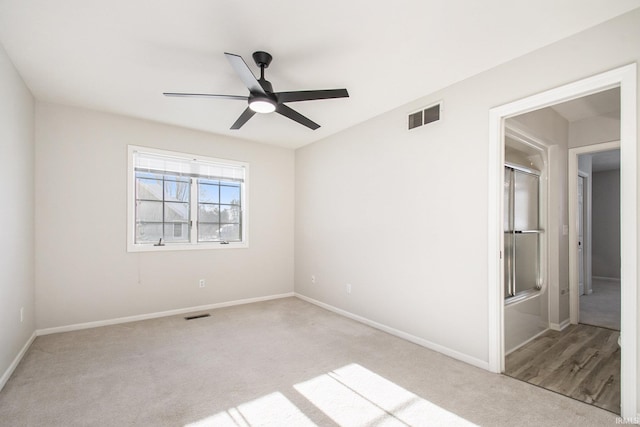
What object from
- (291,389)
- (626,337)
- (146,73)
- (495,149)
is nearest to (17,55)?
(146,73)

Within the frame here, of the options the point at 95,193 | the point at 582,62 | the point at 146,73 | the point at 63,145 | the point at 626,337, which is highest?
the point at 146,73

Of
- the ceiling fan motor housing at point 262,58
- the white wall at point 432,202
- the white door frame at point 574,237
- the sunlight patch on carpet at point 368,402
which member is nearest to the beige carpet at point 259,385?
the sunlight patch on carpet at point 368,402

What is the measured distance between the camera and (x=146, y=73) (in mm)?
2775

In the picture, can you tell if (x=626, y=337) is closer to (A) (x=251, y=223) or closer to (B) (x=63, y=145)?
(A) (x=251, y=223)

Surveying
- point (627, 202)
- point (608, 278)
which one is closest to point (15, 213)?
point (627, 202)

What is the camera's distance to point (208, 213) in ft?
15.1

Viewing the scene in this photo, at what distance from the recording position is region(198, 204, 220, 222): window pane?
454 centimetres

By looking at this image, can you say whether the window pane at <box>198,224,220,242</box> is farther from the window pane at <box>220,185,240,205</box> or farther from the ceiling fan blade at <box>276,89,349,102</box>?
the ceiling fan blade at <box>276,89,349,102</box>

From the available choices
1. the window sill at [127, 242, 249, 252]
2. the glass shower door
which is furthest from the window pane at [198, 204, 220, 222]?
the glass shower door

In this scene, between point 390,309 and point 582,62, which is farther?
point 390,309

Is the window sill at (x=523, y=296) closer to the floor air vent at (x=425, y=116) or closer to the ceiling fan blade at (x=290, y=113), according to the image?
the floor air vent at (x=425, y=116)

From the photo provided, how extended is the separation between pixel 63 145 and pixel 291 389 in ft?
12.4

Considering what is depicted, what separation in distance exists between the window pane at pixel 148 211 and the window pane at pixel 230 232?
0.92m

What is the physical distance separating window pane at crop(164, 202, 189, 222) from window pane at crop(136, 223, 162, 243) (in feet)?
0.58
